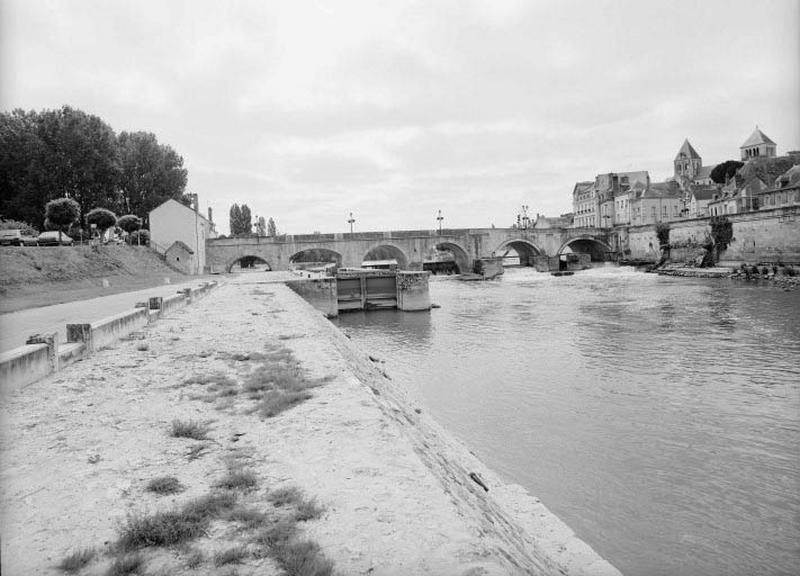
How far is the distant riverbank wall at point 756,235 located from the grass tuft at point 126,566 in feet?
197

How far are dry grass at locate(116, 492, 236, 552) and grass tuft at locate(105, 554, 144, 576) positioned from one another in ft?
0.64

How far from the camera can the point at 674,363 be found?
16.8 m

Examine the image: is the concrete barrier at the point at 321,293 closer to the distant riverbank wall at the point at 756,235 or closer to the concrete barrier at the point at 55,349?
the concrete barrier at the point at 55,349

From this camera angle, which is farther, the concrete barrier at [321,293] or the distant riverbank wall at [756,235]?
the distant riverbank wall at [756,235]

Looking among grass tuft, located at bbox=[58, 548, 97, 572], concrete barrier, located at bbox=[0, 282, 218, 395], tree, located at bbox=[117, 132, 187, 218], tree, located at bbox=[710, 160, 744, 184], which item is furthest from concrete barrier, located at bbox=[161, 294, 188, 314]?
tree, located at bbox=[710, 160, 744, 184]

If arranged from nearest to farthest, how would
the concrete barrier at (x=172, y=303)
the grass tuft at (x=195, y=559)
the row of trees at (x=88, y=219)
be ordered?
the grass tuft at (x=195, y=559), the concrete barrier at (x=172, y=303), the row of trees at (x=88, y=219)

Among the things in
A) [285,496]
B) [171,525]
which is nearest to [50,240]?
[285,496]

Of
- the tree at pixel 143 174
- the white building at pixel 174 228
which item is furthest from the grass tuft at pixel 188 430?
the tree at pixel 143 174

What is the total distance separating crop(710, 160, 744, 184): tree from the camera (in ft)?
347

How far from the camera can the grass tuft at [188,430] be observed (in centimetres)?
634

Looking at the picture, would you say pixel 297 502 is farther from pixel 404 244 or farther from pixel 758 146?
pixel 758 146

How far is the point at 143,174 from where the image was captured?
2458 inches

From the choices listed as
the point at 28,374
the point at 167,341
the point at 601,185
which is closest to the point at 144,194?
the point at 167,341

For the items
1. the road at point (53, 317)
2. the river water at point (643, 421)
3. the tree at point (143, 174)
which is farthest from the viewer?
the tree at point (143, 174)
